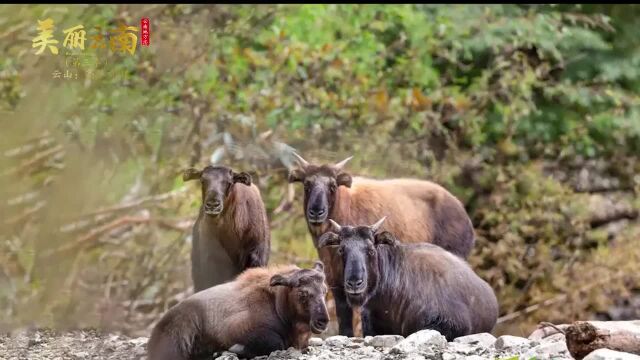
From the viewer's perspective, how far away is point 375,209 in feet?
30.2

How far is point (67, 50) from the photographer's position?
8.55m

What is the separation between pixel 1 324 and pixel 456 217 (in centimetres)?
412

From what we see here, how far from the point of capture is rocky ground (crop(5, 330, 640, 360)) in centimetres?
679

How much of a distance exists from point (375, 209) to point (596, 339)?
3.18 metres

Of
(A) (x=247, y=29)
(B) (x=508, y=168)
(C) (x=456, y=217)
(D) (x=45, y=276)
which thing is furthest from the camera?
(B) (x=508, y=168)

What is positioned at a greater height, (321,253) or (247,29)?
(247,29)

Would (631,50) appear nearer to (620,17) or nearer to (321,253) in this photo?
(620,17)

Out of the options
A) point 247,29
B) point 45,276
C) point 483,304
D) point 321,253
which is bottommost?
point 483,304

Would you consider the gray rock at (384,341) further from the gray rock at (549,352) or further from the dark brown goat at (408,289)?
the gray rock at (549,352)

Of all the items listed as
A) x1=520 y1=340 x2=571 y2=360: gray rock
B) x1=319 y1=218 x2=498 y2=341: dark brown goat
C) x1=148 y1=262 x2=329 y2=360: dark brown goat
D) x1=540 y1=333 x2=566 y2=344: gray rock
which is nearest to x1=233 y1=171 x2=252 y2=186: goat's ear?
x1=319 y1=218 x2=498 y2=341: dark brown goat

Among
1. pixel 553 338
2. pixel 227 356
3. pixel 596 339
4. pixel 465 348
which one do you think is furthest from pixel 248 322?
pixel 596 339

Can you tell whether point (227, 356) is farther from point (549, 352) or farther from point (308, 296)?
point (549, 352)

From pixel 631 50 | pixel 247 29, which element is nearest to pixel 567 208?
pixel 631 50

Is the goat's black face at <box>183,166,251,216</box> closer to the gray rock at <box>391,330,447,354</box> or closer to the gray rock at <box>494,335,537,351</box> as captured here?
the gray rock at <box>391,330,447,354</box>
